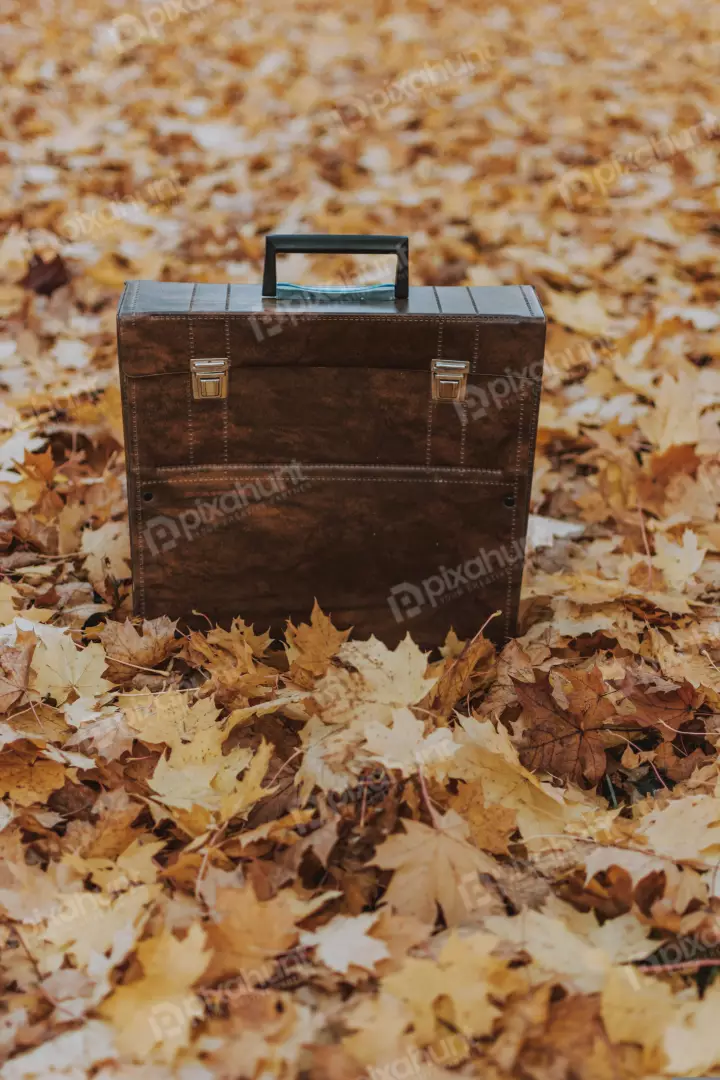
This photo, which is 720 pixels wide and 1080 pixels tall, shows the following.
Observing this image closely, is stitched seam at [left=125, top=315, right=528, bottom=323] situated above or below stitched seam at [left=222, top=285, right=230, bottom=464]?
above

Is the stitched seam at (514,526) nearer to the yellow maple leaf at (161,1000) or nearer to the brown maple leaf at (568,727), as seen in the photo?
the brown maple leaf at (568,727)

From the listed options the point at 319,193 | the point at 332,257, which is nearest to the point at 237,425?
the point at 332,257

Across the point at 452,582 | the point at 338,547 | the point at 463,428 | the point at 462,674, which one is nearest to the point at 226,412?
the point at 338,547

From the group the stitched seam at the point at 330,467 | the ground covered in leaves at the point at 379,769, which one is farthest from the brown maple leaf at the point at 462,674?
the stitched seam at the point at 330,467

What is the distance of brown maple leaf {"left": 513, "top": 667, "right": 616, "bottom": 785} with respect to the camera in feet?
6.37

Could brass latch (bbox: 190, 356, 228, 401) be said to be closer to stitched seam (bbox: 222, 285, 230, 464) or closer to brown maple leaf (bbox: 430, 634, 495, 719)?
stitched seam (bbox: 222, 285, 230, 464)

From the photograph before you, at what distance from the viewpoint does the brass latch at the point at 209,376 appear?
2029mm

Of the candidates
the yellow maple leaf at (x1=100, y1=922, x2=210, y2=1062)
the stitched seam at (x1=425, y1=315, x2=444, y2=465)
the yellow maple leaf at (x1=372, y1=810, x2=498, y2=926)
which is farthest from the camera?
the stitched seam at (x1=425, y1=315, x2=444, y2=465)

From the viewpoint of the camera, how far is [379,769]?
1851 millimetres

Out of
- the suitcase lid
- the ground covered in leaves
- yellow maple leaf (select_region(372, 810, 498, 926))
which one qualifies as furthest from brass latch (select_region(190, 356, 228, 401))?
yellow maple leaf (select_region(372, 810, 498, 926))

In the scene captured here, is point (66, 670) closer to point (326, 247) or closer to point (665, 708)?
point (326, 247)

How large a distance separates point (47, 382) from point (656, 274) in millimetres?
2397

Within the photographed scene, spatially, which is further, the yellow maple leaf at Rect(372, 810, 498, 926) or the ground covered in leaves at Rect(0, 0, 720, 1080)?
the yellow maple leaf at Rect(372, 810, 498, 926)

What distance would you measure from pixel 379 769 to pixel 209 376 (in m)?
0.82
